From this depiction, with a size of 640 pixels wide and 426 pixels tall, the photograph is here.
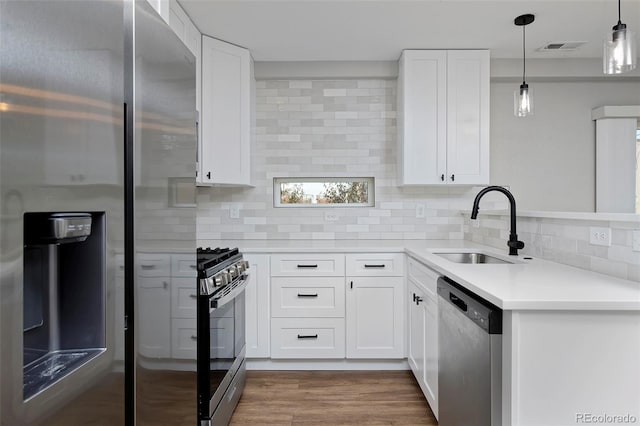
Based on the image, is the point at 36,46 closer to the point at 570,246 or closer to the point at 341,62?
the point at 570,246

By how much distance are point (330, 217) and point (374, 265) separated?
781 mm

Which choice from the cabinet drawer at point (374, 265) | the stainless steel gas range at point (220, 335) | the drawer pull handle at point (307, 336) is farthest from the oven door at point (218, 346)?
the cabinet drawer at point (374, 265)

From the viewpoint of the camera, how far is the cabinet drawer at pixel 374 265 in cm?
287

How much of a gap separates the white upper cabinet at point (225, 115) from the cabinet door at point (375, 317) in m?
1.27

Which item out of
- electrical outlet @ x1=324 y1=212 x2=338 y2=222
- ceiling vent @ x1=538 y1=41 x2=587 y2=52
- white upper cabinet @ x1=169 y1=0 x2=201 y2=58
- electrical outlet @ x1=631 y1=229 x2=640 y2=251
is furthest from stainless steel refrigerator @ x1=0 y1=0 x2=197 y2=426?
ceiling vent @ x1=538 y1=41 x2=587 y2=52

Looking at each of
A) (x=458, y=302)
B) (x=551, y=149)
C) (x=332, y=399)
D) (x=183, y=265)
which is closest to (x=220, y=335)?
(x=183, y=265)

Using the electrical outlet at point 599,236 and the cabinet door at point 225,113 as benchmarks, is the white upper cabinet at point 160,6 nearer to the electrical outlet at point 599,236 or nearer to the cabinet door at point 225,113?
the cabinet door at point 225,113

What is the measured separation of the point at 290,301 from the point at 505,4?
251cm

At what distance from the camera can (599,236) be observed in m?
1.67

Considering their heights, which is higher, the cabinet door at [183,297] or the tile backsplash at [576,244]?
the tile backsplash at [576,244]

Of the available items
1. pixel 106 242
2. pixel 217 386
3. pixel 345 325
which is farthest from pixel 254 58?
pixel 106 242

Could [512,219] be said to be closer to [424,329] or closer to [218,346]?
[424,329]

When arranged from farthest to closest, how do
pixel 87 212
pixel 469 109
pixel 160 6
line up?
pixel 469 109 < pixel 160 6 < pixel 87 212

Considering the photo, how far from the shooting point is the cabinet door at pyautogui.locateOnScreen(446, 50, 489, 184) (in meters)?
3.10
